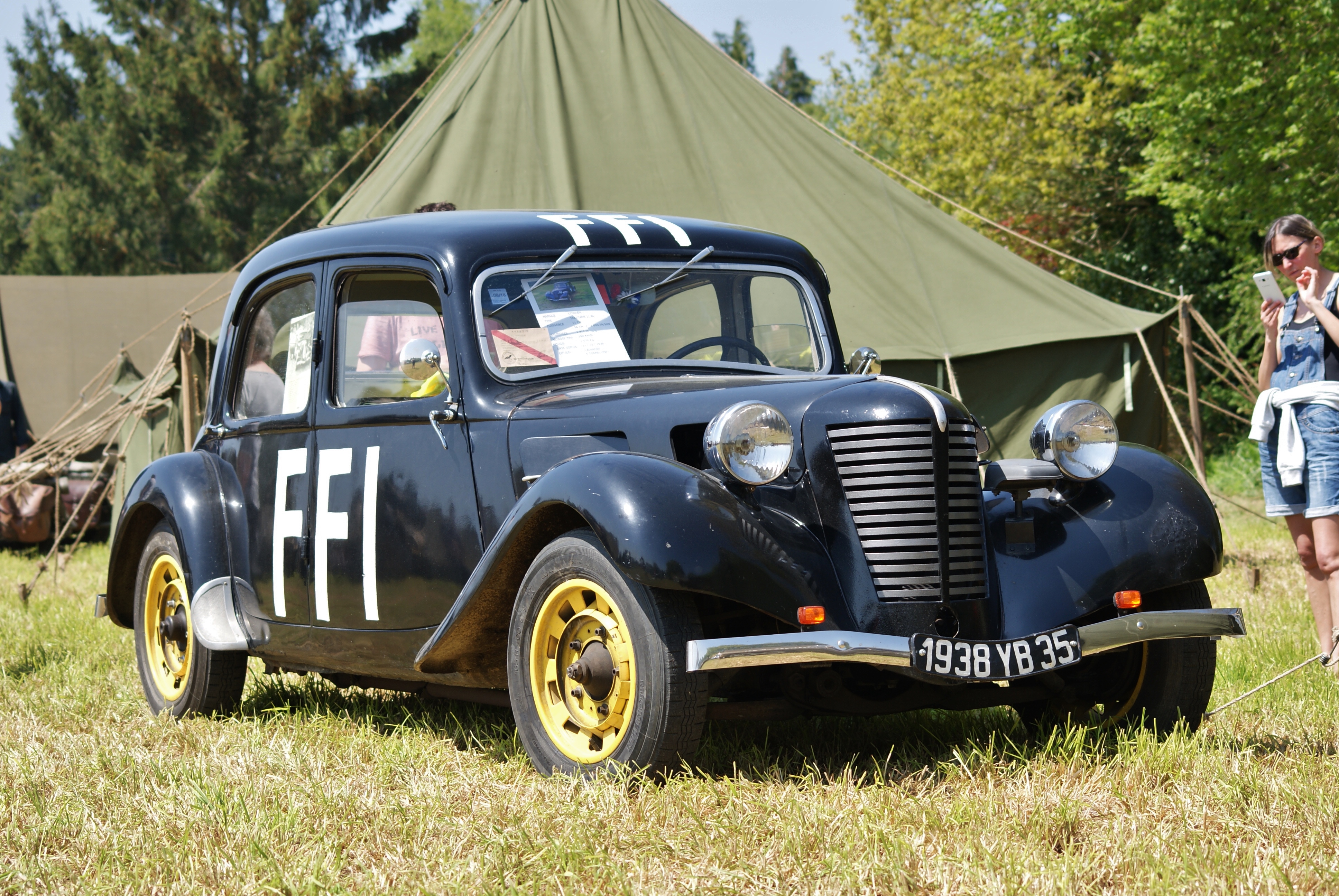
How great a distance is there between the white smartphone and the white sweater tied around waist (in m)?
0.33

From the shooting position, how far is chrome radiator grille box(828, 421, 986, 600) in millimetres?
3221

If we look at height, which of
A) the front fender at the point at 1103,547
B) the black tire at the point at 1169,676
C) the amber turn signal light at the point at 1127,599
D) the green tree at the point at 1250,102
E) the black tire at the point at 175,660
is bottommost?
the black tire at the point at 175,660

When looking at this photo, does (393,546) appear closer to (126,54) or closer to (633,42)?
(633,42)

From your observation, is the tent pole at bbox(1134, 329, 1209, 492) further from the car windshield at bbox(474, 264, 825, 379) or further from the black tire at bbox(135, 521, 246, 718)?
the black tire at bbox(135, 521, 246, 718)

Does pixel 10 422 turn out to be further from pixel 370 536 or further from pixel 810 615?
pixel 810 615

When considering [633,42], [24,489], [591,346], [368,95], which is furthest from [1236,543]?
[368,95]

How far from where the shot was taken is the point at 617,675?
10.5ft

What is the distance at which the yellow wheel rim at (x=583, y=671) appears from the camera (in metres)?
3.21

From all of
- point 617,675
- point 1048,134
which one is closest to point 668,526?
point 617,675

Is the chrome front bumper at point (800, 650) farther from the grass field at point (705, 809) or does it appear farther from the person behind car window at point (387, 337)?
the person behind car window at point (387, 337)

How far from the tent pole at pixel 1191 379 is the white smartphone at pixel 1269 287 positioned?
12.2 ft

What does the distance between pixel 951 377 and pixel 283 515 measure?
5.25 m

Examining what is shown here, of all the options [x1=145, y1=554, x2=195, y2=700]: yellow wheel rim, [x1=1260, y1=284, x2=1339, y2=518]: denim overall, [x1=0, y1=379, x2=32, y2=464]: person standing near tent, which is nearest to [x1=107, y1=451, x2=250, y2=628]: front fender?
[x1=145, y1=554, x2=195, y2=700]: yellow wheel rim

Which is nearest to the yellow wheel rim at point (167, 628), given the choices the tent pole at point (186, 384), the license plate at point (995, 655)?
the license plate at point (995, 655)
